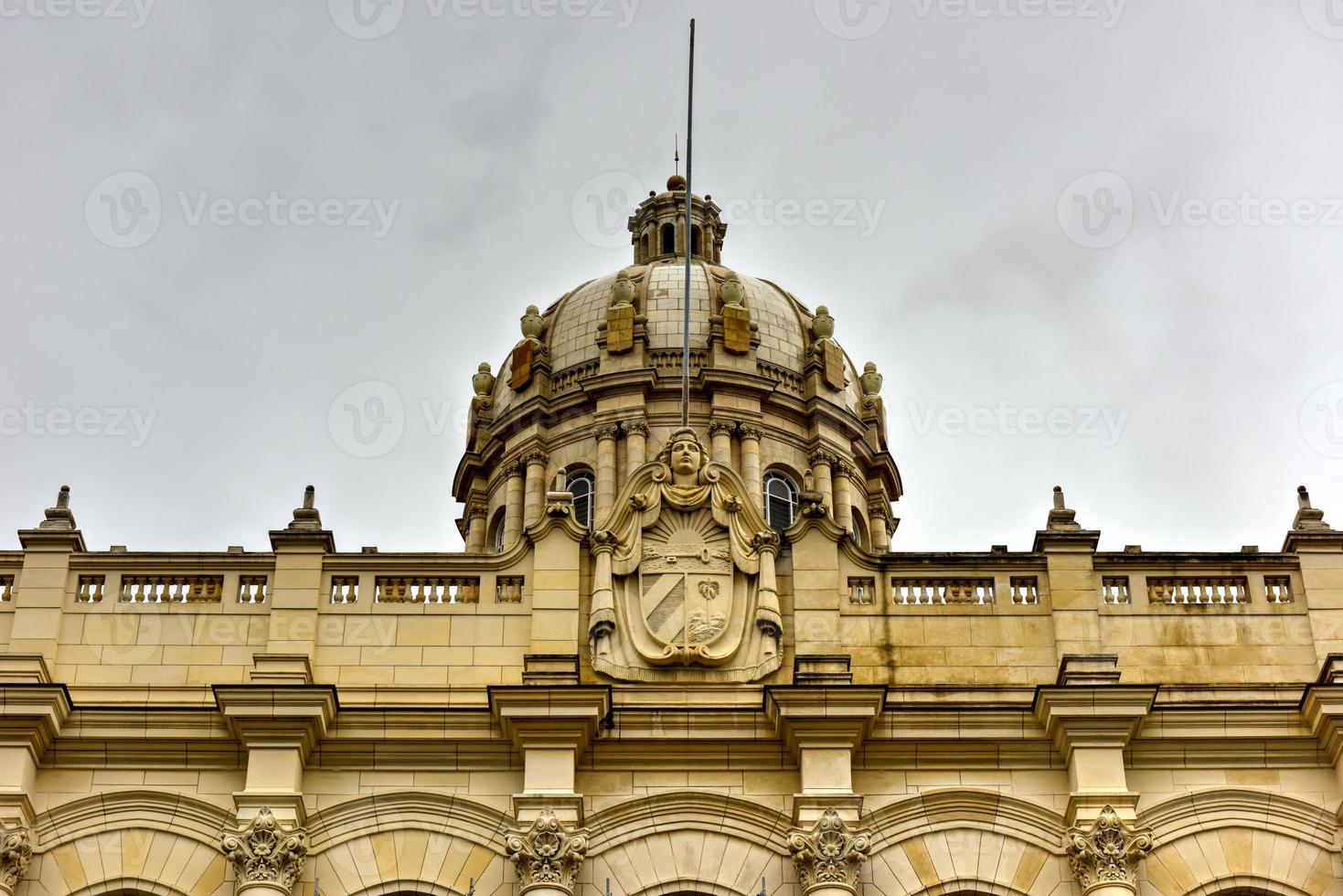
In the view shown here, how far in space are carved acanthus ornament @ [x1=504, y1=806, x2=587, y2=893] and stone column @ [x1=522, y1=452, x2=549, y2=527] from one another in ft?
58.1

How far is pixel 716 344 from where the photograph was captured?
175 ft

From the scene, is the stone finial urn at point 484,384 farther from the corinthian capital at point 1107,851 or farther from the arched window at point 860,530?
the corinthian capital at point 1107,851

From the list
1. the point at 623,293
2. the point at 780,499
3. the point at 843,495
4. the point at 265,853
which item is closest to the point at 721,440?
the point at 780,499

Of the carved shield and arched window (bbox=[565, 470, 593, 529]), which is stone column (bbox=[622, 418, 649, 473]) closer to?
arched window (bbox=[565, 470, 593, 529])

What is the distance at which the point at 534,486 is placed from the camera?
2046 inches

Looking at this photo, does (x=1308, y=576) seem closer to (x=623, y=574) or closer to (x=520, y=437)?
(x=623, y=574)

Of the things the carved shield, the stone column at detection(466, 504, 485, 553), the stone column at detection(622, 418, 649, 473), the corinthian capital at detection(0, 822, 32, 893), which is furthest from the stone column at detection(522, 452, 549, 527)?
the corinthian capital at detection(0, 822, 32, 893)

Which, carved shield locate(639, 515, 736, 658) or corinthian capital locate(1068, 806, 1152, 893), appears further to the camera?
carved shield locate(639, 515, 736, 658)

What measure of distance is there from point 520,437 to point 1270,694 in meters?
21.8

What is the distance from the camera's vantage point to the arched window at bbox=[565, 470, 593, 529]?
51688 millimetres

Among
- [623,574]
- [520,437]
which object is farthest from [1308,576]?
[520,437]

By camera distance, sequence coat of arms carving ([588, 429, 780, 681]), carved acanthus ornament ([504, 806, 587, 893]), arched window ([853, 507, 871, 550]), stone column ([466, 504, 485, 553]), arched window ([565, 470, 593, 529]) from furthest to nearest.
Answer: stone column ([466, 504, 485, 553]), arched window ([853, 507, 871, 550]), arched window ([565, 470, 593, 529]), coat of arms carving ([588, 429, 780, 681]), carved acanthus ornament ([504, 806, 587, 893])

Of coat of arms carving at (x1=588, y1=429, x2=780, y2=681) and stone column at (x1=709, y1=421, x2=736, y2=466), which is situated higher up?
stone column at (x1=709, y1=421, x2=736, y2=466)

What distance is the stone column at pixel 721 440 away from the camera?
168 feet
